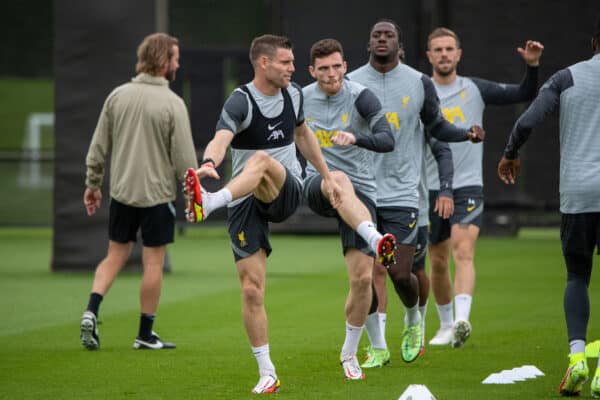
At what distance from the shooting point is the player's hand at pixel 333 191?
24.0 feet

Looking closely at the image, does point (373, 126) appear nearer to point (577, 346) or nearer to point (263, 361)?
point (263, 361)

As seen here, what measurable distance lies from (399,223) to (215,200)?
209 centimetres

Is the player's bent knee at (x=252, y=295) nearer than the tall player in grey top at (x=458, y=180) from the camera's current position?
Yes

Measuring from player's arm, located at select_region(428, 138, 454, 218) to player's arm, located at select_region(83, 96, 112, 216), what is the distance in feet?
8.38

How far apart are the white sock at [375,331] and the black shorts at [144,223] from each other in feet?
6.30

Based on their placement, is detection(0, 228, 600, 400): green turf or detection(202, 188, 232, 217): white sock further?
detection(0, 228, 600, 400): green turf

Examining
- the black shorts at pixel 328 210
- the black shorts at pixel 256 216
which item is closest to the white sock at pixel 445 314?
the black shorts at pixel 328 210

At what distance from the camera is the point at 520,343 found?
9109 mm

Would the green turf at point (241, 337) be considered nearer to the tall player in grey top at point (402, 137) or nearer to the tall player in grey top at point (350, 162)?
the tall player in grey top at point (350, 162)

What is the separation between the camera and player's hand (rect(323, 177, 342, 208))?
732 cm

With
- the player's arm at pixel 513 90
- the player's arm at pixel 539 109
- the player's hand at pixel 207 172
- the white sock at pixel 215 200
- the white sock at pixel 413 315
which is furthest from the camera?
the player's arm at pixel 513 90

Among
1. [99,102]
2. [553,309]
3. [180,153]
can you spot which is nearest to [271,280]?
[99,102]

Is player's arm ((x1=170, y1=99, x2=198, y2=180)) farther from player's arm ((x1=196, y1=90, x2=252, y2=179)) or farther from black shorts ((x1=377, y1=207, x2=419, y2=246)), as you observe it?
player's arm ((x1=196, y1=90, x2=252, y2=179))

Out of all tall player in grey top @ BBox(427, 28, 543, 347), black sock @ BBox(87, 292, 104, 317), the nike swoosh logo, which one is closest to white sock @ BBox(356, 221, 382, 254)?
the nike swoosh logo
